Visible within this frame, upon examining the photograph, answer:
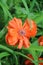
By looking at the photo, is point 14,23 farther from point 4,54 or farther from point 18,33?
point 4,54

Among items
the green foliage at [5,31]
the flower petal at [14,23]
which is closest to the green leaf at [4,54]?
the green foliage at [5,31]

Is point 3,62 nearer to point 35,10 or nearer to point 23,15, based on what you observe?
point 23,15

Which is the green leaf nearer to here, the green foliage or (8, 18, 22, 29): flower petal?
the green foliage

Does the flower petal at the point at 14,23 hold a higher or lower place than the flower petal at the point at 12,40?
higher

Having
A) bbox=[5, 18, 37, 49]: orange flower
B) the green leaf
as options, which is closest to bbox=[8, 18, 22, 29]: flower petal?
bbox=[5, 18, 37, 49]: orange flower

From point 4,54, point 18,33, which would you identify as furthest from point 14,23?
point 4,54

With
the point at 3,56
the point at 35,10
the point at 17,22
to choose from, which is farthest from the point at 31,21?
the point at 35,10

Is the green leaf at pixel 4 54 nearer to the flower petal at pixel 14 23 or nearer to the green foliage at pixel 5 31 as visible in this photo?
the green foliage at pixel 5 31

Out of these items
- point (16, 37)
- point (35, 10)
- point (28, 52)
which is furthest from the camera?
point (35, 10)
